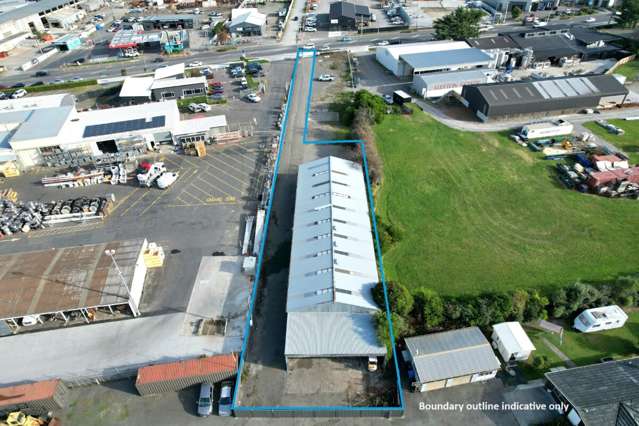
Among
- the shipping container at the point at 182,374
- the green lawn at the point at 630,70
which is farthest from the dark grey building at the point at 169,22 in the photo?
the shipping container at the point at 182,374

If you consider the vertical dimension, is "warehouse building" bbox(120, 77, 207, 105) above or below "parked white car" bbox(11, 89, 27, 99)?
above

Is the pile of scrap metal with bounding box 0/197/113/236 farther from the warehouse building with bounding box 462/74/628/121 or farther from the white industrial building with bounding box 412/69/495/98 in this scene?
the warehouse building with bounding box 462/74/628/121

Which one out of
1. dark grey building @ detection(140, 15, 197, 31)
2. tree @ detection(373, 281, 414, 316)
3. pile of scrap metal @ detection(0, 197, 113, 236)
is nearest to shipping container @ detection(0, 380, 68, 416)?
pile of scrap metal @ detection(0, 197, 113, 236)

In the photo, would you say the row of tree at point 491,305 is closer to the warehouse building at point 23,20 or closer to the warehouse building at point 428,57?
the warehouse building at point 428,57

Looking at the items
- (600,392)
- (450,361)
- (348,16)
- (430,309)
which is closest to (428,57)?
(348,16)

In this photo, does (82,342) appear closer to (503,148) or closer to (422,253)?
(422,253)

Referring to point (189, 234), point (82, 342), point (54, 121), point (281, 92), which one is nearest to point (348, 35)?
point (281, 92)

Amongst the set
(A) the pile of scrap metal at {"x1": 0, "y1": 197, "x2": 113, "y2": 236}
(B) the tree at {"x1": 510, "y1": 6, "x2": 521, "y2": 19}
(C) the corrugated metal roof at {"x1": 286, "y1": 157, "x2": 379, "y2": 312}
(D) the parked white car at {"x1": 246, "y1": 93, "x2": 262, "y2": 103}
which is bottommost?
(A) the pile of scrap metal at {"x1": 0, "y1": 197, "x2": 113, "y2": 236}
